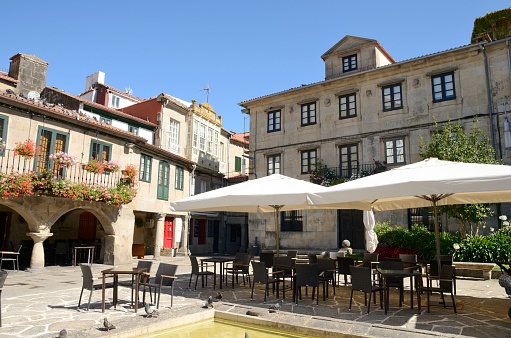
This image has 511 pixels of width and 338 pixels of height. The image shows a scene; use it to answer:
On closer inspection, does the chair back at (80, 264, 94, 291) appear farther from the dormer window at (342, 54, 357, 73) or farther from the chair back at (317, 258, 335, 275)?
the dormer window at (342, 54, 357, 73)

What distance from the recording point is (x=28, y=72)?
19312 millimetres

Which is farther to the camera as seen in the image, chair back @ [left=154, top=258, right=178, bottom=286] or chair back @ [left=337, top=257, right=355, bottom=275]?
chair back @ [left=337, top=257, right=355, bottom=275]

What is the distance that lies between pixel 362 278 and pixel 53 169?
467 inches

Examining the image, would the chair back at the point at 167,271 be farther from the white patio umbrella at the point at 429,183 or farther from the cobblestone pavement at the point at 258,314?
the white patio umbrella at the point at 429,183

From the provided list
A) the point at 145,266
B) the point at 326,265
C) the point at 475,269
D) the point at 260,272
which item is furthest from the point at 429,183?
the point at 475,269

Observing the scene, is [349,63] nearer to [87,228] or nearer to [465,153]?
[465,153]

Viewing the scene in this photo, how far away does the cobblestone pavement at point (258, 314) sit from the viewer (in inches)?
215

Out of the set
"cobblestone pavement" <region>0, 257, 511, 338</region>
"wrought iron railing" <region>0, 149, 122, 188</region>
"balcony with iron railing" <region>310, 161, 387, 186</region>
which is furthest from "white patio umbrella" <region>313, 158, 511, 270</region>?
"balcony with iron railing" <region>310, 161, 387, 186</region>

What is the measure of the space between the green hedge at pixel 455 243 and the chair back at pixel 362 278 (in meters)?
6.60

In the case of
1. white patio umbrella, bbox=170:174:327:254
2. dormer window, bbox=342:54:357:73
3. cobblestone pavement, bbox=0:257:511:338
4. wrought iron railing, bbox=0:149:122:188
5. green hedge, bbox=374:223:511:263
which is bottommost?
cobblestone pavement, bbox=0:257:511:338

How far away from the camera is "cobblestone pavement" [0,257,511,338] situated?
18.0 ft

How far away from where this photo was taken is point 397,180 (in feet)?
21.3

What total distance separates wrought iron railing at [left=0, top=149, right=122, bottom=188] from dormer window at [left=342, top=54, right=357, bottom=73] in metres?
14.4

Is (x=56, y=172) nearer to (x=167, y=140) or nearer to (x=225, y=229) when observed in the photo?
(x=167, y=140)
